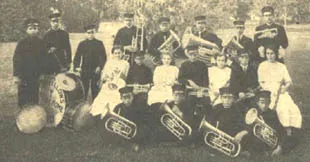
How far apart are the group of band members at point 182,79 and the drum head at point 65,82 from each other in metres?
0.41

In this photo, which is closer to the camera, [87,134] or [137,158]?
[137,158]

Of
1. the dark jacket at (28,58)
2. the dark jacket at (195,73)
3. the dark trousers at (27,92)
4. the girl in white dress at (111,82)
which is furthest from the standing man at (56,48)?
the dark jacket at (195,73)

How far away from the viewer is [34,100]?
6.64 m

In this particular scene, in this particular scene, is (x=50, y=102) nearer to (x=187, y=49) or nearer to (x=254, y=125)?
(x=187, y=49)

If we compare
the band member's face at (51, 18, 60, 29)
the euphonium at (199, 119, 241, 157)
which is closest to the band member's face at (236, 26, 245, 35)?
the euphonium at (199, 119, 241, 157)

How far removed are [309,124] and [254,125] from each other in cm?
163

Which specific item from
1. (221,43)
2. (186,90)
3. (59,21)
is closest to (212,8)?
(221,43)

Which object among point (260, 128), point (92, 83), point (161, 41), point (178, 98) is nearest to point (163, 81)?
point (178, 98)

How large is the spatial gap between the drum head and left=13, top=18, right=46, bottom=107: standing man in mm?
493

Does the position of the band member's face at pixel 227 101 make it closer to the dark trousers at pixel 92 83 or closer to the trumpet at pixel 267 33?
the trumpet at pixel 267 33

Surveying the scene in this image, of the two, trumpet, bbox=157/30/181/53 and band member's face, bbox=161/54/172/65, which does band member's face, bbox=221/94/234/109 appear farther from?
trumpet, bbox=157/30/181/53

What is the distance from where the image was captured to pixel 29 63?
6539 millimetres

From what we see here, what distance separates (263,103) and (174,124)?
1182mm

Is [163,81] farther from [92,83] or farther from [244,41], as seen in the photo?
[244,41]
